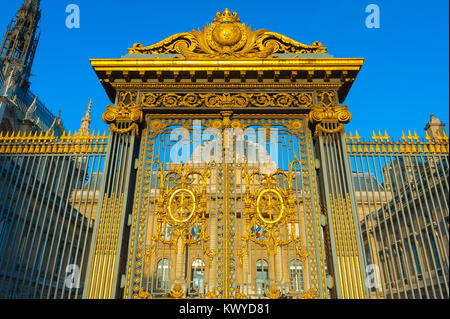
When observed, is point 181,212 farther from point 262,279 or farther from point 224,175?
point 262,279

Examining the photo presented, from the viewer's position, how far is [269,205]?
23.5 feet

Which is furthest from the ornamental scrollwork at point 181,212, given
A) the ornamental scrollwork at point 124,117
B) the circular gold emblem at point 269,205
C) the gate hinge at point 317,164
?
the gate hinge at point 317,164

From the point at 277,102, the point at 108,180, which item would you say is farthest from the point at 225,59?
the point at 108,180

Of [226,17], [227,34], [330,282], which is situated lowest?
[330,282]

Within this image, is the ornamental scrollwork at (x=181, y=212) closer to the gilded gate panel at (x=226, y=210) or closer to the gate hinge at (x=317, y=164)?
the gilded gate panel at (x=226, y=210)

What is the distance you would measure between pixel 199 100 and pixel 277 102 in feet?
5.98

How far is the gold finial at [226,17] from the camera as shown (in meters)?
8.62

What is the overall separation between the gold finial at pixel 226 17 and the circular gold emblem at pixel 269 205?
4.44 metres

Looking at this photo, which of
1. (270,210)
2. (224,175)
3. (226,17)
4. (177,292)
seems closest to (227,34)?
(226,17)

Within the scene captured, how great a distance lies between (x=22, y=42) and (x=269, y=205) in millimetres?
42447

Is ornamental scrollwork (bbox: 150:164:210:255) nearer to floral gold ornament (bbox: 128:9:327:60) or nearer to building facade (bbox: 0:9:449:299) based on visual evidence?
building facade (bbox: 0:9:449:299)
